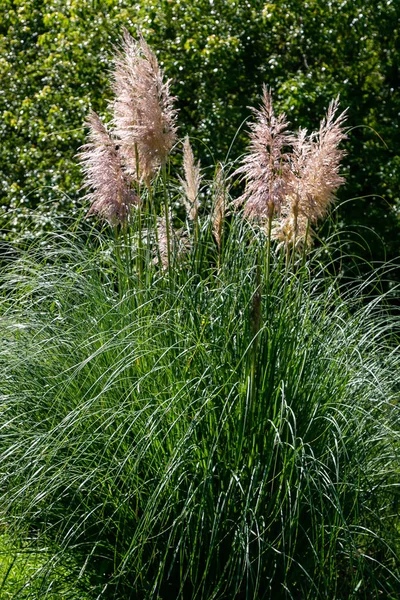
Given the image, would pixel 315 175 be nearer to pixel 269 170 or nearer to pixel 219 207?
pixel 269 170

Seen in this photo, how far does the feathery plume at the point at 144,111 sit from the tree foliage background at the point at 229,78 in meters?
5.01

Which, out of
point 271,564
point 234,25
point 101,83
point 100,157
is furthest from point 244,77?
point 271,564

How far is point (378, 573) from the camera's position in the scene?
451 cm

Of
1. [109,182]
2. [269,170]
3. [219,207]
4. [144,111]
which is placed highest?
[144,111]

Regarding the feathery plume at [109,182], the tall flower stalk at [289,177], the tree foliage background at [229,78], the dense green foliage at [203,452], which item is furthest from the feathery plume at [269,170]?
the tree foliage background at [229,78]

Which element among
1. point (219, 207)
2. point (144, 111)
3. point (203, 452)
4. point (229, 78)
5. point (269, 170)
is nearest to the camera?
point (203, 452)

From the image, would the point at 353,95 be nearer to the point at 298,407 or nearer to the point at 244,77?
the point at 244,77

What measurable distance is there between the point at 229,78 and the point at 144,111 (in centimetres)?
581

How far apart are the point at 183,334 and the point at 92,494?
80cm

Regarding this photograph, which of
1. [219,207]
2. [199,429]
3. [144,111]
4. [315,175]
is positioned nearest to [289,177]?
[315,175]

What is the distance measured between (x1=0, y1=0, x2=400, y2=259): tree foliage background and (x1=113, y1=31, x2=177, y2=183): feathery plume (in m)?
5.01

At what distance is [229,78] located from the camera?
10.6 metres

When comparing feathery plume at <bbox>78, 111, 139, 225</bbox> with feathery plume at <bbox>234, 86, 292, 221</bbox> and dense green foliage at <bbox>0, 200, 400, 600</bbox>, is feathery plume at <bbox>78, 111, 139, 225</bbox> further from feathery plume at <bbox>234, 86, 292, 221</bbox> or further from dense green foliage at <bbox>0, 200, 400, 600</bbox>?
feathery plume at <bbox>234, 86, 292, 221</bbox>

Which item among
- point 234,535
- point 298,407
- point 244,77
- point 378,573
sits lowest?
point 378,573
